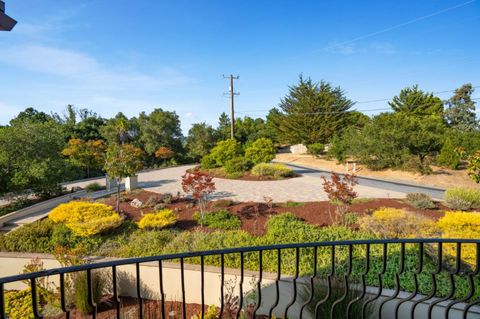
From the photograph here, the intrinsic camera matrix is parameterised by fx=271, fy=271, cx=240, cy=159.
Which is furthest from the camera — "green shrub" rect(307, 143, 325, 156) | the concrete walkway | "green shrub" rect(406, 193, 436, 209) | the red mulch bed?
"green shrub" rect(307, 143, 325, 156)

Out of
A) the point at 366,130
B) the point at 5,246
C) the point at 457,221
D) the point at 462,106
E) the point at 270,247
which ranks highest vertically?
the point at 462,106

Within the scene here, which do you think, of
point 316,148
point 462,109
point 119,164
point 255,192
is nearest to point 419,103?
point 462,109

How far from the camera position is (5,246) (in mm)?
6312

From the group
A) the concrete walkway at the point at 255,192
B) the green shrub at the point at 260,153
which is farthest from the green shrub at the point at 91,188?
the green shrub at the point at 260,153

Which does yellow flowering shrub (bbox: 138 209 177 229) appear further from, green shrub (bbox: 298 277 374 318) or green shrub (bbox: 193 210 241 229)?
green shrub (bbox: 298 277 374 318)

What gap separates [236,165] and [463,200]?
36.8ft

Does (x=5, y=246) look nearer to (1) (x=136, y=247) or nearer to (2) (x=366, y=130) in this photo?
(1) (x=136, y=247)

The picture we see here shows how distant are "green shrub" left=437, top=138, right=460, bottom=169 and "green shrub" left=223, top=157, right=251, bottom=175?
37.3 ft

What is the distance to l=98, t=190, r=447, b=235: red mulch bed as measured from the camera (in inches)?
293

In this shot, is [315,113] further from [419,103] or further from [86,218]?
[86,218]

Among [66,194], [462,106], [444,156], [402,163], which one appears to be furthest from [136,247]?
[462,106]

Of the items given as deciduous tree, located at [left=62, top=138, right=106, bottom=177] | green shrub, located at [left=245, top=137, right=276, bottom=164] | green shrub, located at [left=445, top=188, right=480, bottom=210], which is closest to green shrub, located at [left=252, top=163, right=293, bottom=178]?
green shrub, located at [left=245, top=137, right=276, bottom=164]

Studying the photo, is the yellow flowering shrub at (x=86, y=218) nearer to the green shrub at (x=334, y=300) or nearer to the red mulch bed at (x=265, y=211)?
the red mulch bed at (x=265, y=211)

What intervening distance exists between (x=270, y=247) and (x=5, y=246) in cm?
735
